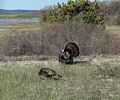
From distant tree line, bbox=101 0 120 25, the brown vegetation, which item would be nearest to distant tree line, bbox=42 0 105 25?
the brown vegetation

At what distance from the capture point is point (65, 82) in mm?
11312

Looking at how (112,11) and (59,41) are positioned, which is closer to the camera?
(59,41)

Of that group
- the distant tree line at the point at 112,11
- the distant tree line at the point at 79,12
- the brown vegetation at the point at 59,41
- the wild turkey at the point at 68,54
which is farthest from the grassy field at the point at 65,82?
the distant tree line at the point at 112,11

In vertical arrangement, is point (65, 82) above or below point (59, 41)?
below

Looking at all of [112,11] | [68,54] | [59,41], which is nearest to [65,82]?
[68,54]

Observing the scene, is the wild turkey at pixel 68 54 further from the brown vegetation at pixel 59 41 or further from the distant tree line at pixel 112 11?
the distant tree line at pixel 112 11

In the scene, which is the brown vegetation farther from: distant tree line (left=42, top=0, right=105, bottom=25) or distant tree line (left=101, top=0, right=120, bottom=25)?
distant tree line (left=101, top=0, right=120, bottom=25)

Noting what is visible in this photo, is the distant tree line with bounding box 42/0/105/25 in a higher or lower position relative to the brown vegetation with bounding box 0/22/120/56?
higher

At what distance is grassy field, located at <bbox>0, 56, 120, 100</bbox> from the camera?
929 cm

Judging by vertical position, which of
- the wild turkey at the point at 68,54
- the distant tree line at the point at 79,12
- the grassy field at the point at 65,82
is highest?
the distant tree line at the point at 79,12

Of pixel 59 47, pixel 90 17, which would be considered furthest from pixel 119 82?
pixel 90 17

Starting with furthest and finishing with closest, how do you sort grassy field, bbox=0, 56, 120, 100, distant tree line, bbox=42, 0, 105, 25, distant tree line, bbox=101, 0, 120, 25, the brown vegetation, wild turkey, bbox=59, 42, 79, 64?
distant tree line, bbox=101, 0, 120, 25, distant tree line, bbox=42, 0, 105, 25, the brown vegetation, wild turkey, bbox=59, 42, 79, 64, grassy field, bbox=0, 56, 120, 100

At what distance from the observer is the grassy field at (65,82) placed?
30.5ft

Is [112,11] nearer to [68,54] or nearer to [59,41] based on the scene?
[59,41]
